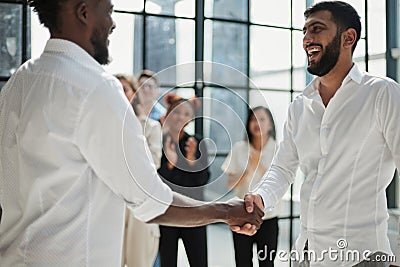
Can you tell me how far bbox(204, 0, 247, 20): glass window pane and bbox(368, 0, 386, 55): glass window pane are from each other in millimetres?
821

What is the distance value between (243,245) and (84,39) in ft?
6.79

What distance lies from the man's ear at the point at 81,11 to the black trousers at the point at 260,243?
2048mm

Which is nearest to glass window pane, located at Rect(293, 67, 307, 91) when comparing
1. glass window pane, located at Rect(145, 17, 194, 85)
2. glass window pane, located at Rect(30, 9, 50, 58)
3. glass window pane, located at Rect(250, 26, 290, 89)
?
glass window pane, located at Rect(250, 26, 290, 89)

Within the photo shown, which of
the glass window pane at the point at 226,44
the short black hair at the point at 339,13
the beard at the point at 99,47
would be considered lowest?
the beard at the point at 99,47

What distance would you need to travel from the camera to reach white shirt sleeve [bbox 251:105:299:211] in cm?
204

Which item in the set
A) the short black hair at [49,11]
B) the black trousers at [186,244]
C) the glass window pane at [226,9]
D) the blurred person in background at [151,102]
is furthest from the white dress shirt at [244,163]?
the glass window pane at [226,9]

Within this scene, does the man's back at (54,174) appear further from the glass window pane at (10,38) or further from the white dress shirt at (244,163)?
the glass window pane at (10,38)

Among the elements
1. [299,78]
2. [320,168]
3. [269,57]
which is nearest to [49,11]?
[320,168]

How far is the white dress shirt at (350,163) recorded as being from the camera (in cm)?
180

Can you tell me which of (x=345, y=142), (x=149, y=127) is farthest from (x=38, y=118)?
(x=345, y=142)

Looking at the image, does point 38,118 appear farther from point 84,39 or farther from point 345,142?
point 345,142

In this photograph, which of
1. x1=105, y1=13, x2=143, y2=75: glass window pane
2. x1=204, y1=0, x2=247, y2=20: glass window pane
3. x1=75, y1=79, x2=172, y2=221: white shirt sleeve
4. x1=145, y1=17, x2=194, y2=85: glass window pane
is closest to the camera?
x1=75, y1=79, x2=172, y2=221: white shirt sleeve

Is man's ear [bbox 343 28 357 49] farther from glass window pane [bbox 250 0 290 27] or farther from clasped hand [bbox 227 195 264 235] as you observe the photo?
glass window pane [bbox 250 0 290 27]

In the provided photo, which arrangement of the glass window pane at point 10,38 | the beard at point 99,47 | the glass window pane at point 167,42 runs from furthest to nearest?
the glass window pane at point 167,42 → the glass window pane at point 10,38 → the beard at point 99,47
